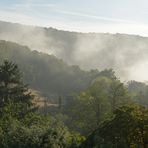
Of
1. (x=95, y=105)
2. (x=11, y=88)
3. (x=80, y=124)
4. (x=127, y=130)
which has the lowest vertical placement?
(x=80, y=124)

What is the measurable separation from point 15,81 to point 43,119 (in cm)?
1771

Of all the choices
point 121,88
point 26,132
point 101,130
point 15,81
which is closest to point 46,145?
point 26,132

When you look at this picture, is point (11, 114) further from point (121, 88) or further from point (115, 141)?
point (121, 88)

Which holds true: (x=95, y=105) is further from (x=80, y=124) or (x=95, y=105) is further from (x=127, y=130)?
(x=127, y=130)

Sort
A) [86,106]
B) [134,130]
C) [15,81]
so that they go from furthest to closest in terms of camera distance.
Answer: [86,106], [15,81], [134,130]

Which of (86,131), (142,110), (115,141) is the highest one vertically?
(142,110)

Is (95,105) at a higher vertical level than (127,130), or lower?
lower

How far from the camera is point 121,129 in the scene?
31.7 metres

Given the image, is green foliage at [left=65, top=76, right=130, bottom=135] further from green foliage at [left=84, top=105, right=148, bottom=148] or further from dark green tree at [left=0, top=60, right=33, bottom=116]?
green foliage at [left=84, top=105, right=148, bottom=148]

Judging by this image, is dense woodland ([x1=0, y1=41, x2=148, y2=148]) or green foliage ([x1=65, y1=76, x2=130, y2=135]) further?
green foliage ([x1=65, y1=76, x2=130, y2=135])

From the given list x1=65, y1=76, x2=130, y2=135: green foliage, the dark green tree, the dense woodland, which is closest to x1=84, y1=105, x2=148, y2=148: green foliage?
the dense woodland

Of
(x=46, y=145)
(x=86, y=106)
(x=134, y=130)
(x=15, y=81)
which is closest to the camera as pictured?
(x=134, y=130)

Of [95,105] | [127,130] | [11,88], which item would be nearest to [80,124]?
[95,105]

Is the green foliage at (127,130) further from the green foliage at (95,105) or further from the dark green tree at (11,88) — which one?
the green foliage at (95,105)
